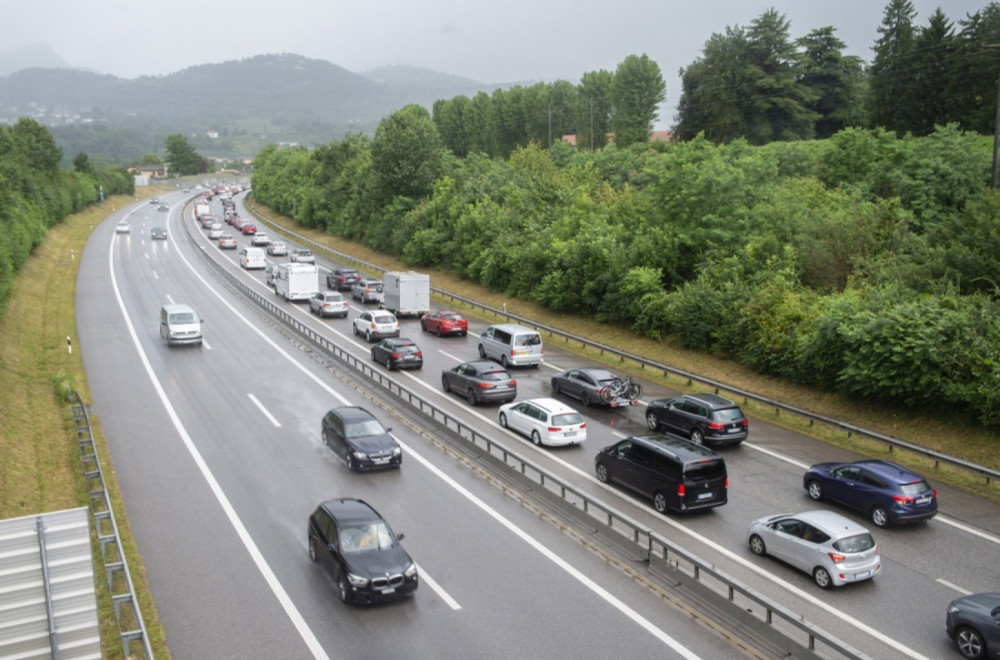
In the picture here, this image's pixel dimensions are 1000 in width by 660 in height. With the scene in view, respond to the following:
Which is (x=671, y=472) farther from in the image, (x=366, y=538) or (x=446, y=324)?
(x=446, y=324)

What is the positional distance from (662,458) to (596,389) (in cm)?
816

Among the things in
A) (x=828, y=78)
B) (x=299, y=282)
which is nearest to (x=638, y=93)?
(x=828, y=78)

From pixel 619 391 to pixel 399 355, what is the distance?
9.45m

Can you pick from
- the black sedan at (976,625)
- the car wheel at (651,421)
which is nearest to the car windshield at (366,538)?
the black sedan at (976,625)

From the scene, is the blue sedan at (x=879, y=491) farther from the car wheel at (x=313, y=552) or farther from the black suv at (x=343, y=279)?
the black suv at (x=343, y=279)

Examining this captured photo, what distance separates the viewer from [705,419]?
22.8m

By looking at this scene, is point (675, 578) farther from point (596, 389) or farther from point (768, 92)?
point (768, 92)

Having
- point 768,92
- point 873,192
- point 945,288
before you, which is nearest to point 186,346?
point 945,288

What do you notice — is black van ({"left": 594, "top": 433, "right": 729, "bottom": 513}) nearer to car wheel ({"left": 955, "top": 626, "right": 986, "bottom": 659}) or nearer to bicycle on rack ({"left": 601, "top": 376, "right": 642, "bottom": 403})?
car wheel ({"left": 955, "top": 626, "right": 986, "bottom": 659})

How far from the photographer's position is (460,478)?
66.1ft

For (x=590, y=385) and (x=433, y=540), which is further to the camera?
(x=590, y=385)

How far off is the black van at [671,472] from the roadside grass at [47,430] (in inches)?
434

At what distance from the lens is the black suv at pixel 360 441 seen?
66.4 feet

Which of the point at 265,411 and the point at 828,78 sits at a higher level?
the point at 828,78
